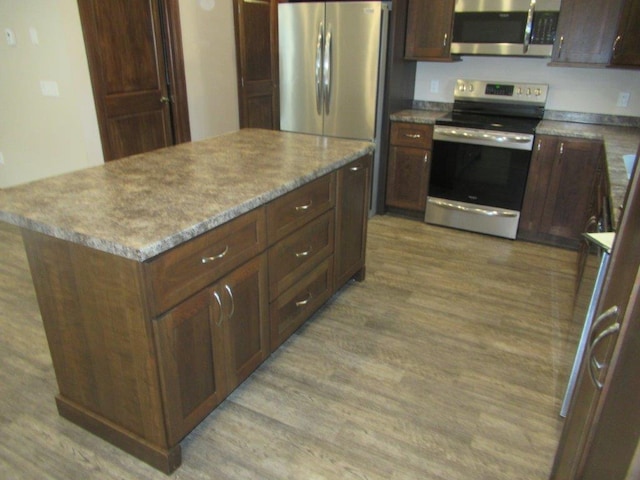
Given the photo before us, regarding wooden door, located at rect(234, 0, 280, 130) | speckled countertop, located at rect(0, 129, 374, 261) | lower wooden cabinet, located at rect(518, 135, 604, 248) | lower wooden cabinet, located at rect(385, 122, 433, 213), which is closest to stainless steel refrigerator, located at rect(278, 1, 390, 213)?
lower wooden cabinet, located at rect(385, 122, 433, 213)

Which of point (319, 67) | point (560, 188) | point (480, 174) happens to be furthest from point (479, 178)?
point (319, 67)

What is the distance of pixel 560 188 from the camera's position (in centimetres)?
348

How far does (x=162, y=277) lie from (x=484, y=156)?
2876 mm

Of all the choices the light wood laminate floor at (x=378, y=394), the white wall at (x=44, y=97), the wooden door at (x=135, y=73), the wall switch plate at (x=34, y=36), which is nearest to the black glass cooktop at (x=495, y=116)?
the light wood laminate floor at (x=378, y=394)

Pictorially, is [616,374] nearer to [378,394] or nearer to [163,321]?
[163,321]

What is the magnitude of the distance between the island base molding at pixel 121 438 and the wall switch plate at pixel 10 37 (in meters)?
3.22

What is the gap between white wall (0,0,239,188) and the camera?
3.50 meters

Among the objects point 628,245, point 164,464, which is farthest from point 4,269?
point 628,245

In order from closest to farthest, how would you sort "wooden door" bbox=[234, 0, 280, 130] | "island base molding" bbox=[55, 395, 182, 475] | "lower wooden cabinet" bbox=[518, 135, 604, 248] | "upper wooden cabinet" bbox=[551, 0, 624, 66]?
1. "island base molding" bbox=[55, 395, 182, 475]
2. "upper wooden cabinet" bbox=[551, 0, 624, 66]
3. "lower wooden cabinet" bbox=[518, 135, 604, 248]
4. "wooden door" bbox=[234, 0, 280, 130]

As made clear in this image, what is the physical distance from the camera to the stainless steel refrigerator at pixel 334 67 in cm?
368

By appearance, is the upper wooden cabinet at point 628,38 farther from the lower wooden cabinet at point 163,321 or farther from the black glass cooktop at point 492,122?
the lower wooden cabinet at point 163,321

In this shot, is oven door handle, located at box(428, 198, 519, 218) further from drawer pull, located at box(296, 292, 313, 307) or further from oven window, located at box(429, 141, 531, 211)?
drawer pull, located at box(296, 292, 313, 307)

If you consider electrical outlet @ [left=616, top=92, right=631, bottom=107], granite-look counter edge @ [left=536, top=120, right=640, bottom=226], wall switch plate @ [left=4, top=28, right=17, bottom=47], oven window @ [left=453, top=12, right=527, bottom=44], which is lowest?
granite-look counter edge @ [left=536, top=120, right=640, bottom=226]

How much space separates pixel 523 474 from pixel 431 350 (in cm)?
77
